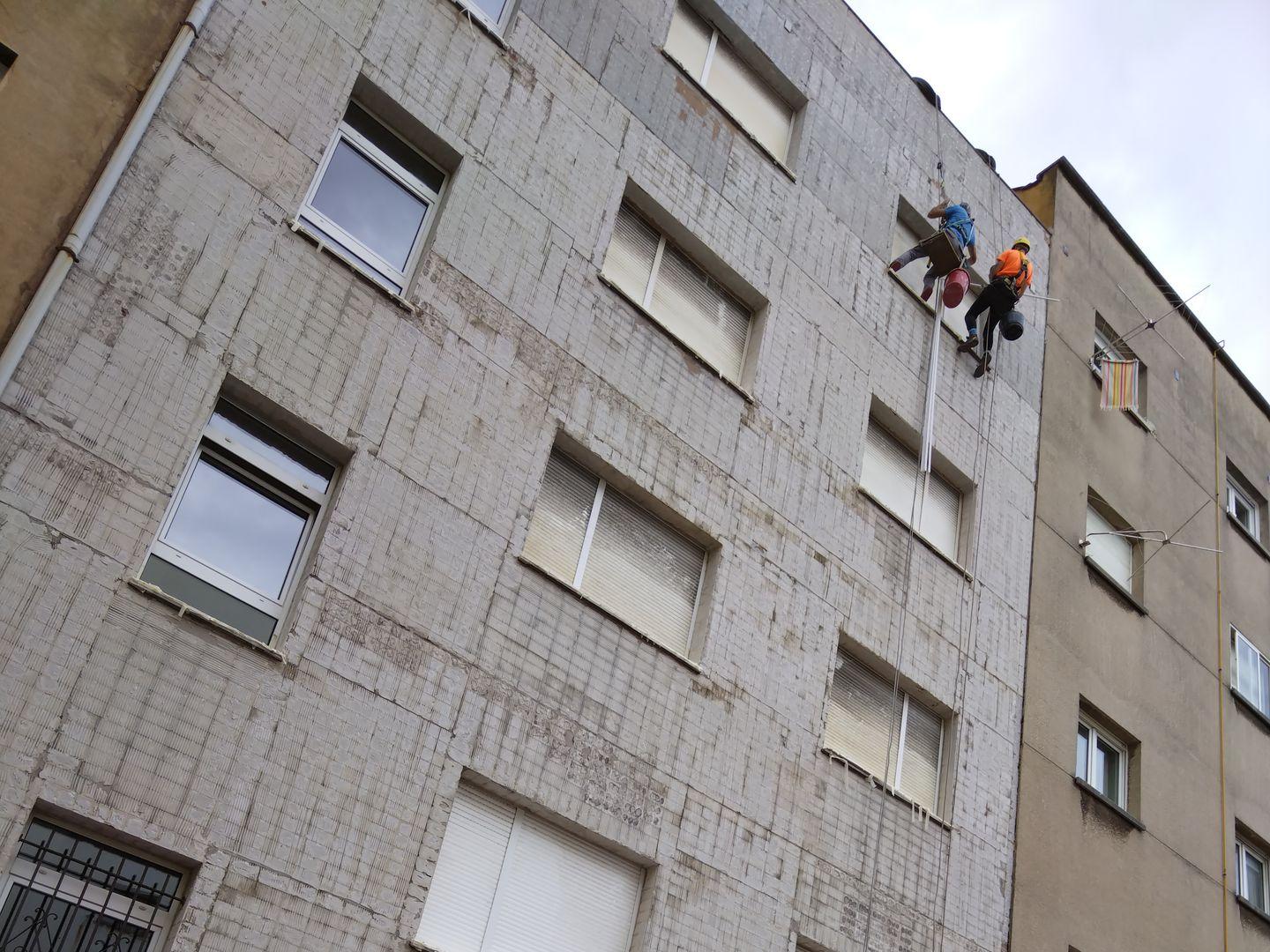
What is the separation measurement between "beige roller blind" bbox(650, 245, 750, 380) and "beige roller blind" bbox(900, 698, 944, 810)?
3.78 metres

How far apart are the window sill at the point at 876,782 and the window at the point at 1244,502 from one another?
10563mm

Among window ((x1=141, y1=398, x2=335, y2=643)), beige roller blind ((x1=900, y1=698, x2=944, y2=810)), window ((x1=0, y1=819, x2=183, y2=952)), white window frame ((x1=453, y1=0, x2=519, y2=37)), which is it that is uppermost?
white window frame ((x1=453, y1=0, x2=519, y2=37))

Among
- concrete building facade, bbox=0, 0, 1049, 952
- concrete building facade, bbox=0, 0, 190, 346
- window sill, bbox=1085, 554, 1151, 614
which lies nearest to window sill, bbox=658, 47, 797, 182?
concrete building facade, bbox=0, 0, 1049, 952

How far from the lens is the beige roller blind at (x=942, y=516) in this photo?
13.9m

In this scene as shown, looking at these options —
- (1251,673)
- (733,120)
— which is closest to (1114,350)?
(1251,673)

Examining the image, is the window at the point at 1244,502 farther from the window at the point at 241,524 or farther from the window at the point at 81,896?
the window at the point at 81,896

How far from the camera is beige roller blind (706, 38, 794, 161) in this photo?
13844 millimetres

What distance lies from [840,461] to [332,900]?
6.70m

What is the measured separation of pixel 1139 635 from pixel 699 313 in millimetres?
7373

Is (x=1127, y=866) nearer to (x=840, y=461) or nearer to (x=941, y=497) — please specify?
(x=941, y=497)

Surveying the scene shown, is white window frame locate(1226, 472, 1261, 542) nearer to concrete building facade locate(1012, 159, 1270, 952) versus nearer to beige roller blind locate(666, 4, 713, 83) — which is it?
concrete building facade locate(1012, 159, 1270, 952)

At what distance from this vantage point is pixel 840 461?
1271 cm

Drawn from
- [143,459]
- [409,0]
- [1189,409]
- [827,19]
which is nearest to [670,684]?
[143,459]

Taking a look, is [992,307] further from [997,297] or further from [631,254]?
[631,254]
